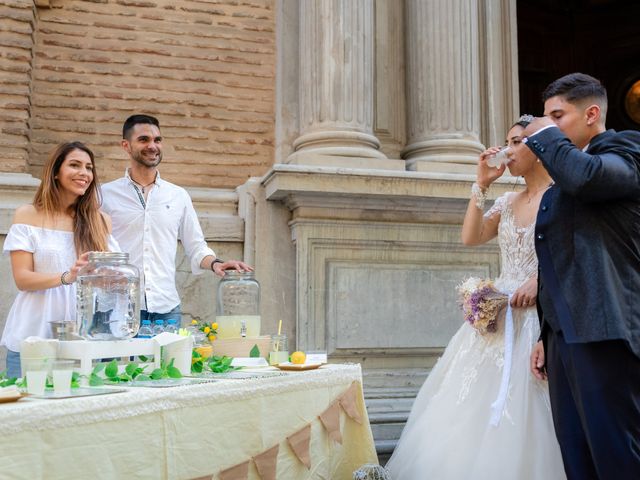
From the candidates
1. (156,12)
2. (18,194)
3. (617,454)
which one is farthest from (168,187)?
(617,454)

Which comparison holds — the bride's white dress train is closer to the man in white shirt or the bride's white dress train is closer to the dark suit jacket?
the dark suit jacket

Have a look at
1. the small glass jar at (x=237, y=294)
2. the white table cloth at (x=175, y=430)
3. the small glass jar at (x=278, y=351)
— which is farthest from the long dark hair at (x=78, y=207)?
the white table cloth at (x=175, y=430)

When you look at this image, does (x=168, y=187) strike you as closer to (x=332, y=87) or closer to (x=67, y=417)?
(x=332, y=87)

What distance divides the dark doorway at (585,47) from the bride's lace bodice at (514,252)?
9657 millimetres

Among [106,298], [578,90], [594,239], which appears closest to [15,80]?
[106,298]

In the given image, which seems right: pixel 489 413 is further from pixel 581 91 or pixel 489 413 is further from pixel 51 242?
pixel 51 242

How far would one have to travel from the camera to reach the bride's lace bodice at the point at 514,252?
Result: 344 cm

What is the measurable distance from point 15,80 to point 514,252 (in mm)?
4014

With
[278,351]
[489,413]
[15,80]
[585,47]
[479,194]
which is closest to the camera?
[278,351]

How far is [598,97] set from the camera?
111 inches

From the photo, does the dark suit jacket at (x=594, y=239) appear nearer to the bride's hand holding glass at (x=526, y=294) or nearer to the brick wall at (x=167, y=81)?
the bride's hand holding glass at (x=526, y=294)

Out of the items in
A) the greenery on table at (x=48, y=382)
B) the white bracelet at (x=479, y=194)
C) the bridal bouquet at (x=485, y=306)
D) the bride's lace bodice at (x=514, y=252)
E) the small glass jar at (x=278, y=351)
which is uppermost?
the white bracelet at (x=479, y=194)

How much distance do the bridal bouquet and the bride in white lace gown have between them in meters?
0.05

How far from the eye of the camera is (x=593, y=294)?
2436mm
